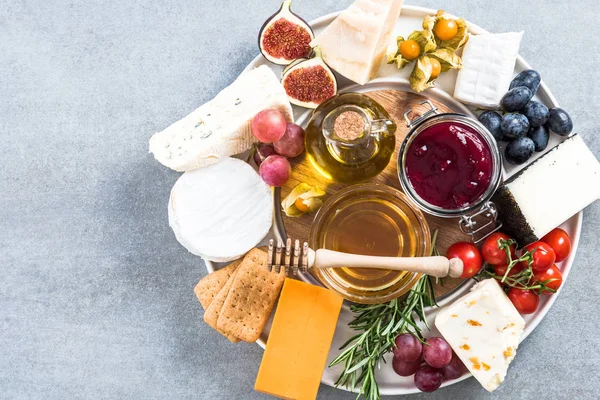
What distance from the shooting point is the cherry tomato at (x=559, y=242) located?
5.59 feet

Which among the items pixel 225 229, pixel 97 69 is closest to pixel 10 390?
pixel 225 229

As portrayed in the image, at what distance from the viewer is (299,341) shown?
1.68 metres

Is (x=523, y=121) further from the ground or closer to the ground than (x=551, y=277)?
further from the ground

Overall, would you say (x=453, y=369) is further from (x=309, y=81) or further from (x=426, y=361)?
(x=309, y=81)

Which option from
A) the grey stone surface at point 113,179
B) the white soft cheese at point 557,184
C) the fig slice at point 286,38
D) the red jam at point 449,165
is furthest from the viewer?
the grey stone surface at point 113,179

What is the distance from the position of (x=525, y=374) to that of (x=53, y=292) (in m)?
1.75

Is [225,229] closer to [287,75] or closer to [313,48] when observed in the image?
[287,75]

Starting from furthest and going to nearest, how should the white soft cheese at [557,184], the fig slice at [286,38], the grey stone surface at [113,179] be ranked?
1. the grey stone surface at [113,179]
2. the fig slice at [286,38]
3. the white soft cheese at [557,184]

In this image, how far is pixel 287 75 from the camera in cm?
173

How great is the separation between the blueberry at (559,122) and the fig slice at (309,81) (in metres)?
0.68

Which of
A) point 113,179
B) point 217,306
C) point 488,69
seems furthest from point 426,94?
point 113,179

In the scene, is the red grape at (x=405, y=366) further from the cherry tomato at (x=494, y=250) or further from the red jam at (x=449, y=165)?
the red jam at (x=449, y=165)

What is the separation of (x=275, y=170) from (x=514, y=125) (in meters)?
0.73

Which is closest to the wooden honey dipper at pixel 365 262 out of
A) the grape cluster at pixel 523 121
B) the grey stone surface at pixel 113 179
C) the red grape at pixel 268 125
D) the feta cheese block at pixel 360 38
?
the red grape at pixel 268 125
